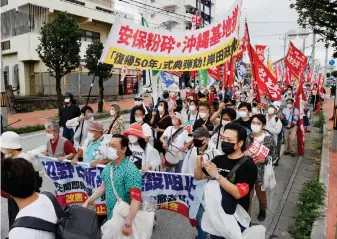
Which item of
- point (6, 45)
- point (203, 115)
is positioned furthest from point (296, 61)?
point (6, 45)

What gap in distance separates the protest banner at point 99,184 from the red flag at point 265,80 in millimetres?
4600

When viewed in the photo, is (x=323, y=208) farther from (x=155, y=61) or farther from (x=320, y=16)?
(x=320, y=16)

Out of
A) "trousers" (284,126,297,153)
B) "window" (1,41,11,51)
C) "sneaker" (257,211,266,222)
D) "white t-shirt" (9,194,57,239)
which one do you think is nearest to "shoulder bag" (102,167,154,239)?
"white t-shirt" (9,194,57,239)

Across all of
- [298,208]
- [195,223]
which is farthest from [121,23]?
[298,208]

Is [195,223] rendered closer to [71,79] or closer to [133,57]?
[133,57]

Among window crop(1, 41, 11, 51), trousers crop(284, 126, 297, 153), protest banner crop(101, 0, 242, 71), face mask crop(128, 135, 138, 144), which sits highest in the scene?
window crop(1, 41, 11, 51)

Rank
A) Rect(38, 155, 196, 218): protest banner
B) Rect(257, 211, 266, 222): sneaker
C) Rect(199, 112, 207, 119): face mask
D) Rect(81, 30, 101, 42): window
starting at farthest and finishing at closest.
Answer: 1. Rect(81, 30, 101, 42): window
2. Rect(199, 112, 207, 119): face mask
3. Rect(257, 211, 266, 222): sneaker
4. Rect(38, 155, 196, 218): protest banner

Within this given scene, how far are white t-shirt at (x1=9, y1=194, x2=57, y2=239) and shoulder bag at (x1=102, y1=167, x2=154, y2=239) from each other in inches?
37.9

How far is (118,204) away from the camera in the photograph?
2.94m

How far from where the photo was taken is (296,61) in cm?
881

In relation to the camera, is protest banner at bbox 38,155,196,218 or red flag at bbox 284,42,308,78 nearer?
protest banner at bbox 38,155,196,218

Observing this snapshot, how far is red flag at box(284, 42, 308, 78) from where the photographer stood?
345 inches

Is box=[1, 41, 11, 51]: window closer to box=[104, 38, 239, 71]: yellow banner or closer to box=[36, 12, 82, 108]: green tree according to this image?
box=[36, 12, 82, 108]: green tree

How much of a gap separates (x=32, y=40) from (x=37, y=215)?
82.0 ft
